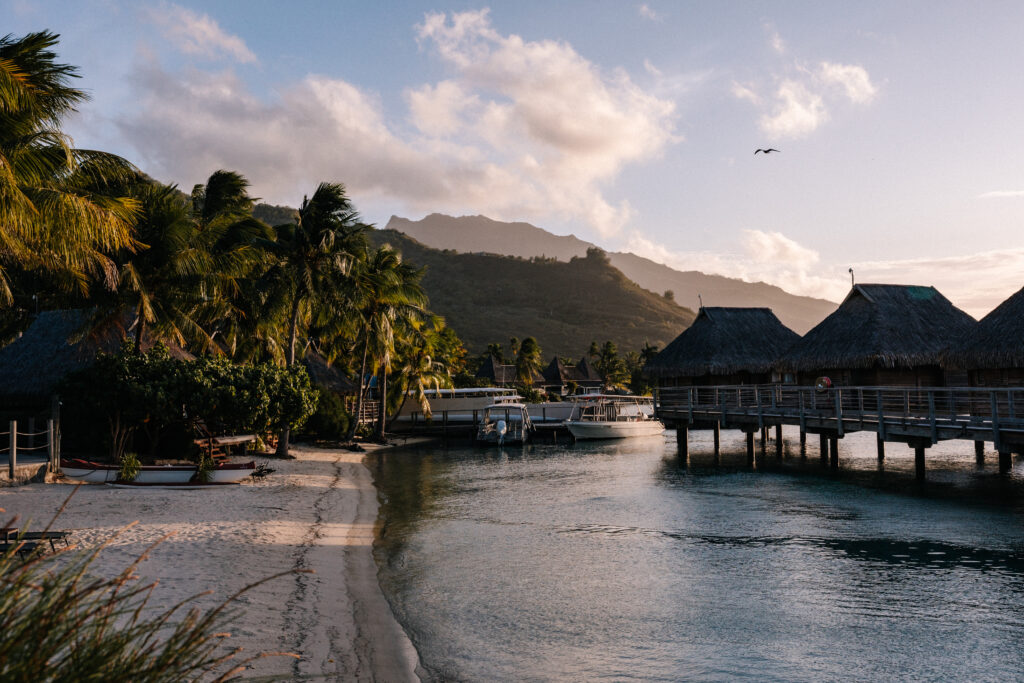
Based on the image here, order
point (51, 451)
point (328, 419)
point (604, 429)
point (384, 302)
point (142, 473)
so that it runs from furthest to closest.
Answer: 1. point (604, 429)
2. point (328, 419)
3. point (384, 302)
4. point (142, 473)
5. point (51, 451)

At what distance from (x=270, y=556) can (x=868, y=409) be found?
2137 cm

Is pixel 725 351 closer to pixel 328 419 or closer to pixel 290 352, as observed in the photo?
pixel 328 419

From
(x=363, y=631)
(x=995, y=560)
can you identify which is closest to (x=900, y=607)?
(x=995, y=560)

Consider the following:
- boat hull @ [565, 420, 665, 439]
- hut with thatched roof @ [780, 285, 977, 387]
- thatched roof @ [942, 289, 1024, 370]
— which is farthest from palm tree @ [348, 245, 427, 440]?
thatched roof @ [942, 289, 1024, 370]

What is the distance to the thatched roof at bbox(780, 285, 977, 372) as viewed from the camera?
92.1ft

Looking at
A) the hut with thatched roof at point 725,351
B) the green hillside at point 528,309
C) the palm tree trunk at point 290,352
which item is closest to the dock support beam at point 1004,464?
the hut with thatched roof at point 725,351

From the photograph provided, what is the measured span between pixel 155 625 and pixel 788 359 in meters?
32.4

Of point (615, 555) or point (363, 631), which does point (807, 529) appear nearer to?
point (615, 555)

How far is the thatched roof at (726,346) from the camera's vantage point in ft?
120

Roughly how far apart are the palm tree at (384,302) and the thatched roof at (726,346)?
551 inches

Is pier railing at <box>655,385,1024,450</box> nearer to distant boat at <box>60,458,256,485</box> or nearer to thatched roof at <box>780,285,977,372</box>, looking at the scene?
thatched roof at <box>780,285,977,372</box>

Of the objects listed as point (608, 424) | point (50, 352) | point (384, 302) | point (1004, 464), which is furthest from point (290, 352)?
point (1004, 464)

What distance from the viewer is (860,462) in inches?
1281

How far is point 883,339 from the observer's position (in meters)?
28.3
